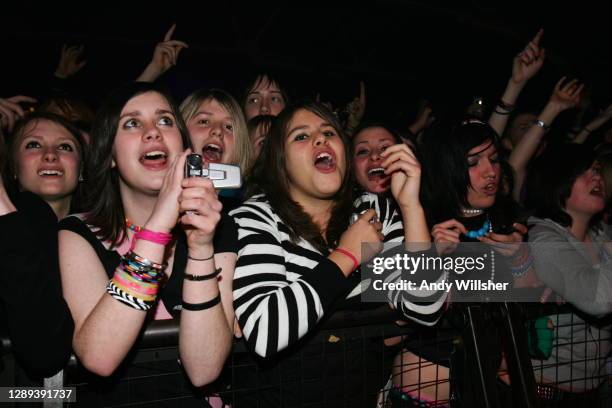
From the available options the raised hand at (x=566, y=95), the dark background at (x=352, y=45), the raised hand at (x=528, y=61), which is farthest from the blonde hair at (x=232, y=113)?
the dark background at (x=352, y=45)

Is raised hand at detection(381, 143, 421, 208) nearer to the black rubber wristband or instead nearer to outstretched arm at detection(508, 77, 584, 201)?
the black rubber wristband

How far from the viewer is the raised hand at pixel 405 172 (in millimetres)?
1908

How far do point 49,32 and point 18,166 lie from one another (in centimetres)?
408

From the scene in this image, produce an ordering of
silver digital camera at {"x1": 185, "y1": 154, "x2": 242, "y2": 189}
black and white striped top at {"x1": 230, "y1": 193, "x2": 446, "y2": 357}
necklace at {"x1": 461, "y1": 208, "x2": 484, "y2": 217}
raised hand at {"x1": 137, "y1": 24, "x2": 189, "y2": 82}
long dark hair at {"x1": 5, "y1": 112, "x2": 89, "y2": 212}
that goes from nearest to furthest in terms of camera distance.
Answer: silver digital camera at {"x1": 185, "y1": 154, "x2": 242, "y2": 189} < black and white striped top at {"x1": 230, "y1": 193, "x2": 446, "y2": 357} < long dark hair at {"x1": 5, "y1": 112, "x2": 89, "y2": 212} < necklace at {"x1": 461, "y1": 208, "x2": 484, "y2": 217} < raised hand at {"x1": 137, "y1": 24, "x2": 189, "y2": 82}

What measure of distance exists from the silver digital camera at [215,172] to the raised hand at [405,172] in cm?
76

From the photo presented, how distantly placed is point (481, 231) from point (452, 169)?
41cm

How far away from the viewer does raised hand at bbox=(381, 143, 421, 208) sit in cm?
191

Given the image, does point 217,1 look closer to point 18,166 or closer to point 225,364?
point 18,166

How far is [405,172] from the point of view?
1942mm

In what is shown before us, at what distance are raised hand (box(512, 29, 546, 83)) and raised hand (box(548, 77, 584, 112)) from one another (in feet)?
0.74

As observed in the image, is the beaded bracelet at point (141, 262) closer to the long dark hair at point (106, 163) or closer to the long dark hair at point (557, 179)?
the long dark hair at point (106, 163)

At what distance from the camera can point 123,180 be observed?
6.10 ft

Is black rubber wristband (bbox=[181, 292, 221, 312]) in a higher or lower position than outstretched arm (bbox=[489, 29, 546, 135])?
lower

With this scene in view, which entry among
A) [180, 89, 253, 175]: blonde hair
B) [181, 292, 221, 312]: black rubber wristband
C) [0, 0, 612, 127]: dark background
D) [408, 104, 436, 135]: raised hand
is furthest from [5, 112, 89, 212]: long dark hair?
[0, 0, 612, 127]: dark background
